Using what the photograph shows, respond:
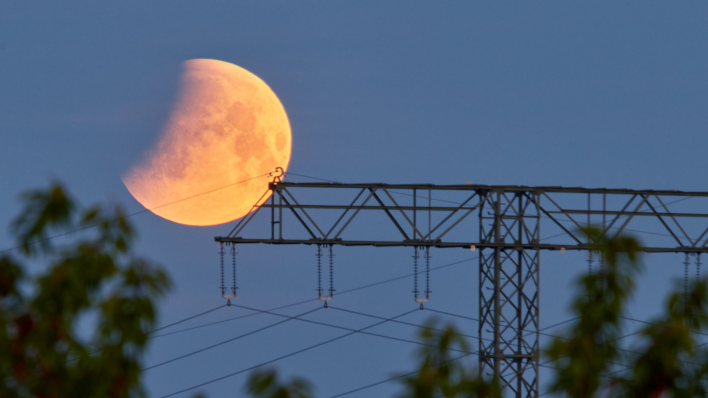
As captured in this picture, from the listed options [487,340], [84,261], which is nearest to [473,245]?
[487,340]

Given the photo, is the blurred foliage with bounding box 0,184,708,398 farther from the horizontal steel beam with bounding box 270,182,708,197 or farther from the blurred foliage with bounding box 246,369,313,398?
the horizontal steel beam with bounding box 270,182,708,197

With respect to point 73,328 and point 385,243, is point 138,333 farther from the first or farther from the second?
point 385,243

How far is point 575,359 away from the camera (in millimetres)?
8836

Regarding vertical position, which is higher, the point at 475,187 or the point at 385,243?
the point at 475,187

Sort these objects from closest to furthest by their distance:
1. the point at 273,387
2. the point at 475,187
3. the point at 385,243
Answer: the point at 273,387, the point at 385,243, the point at 475,187

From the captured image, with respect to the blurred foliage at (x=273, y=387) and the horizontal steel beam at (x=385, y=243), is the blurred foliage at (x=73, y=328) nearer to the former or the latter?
the blurred foliage at (x=273, y=387)

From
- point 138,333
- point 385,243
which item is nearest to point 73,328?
point 138,333

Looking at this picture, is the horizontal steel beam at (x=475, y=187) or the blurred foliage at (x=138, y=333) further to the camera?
the horizontal steel beam at (x=475, y=187)

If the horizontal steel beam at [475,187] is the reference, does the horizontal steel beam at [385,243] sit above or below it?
below

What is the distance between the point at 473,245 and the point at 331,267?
3.92 metres

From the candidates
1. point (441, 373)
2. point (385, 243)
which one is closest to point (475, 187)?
point (385, 243)

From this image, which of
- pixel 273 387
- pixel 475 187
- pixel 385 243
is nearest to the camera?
pixel 273 387

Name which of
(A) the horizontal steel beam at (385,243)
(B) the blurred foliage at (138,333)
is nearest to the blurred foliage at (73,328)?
(B) the blurred foliage at (138,333)

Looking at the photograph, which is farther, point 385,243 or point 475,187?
point 475,187
